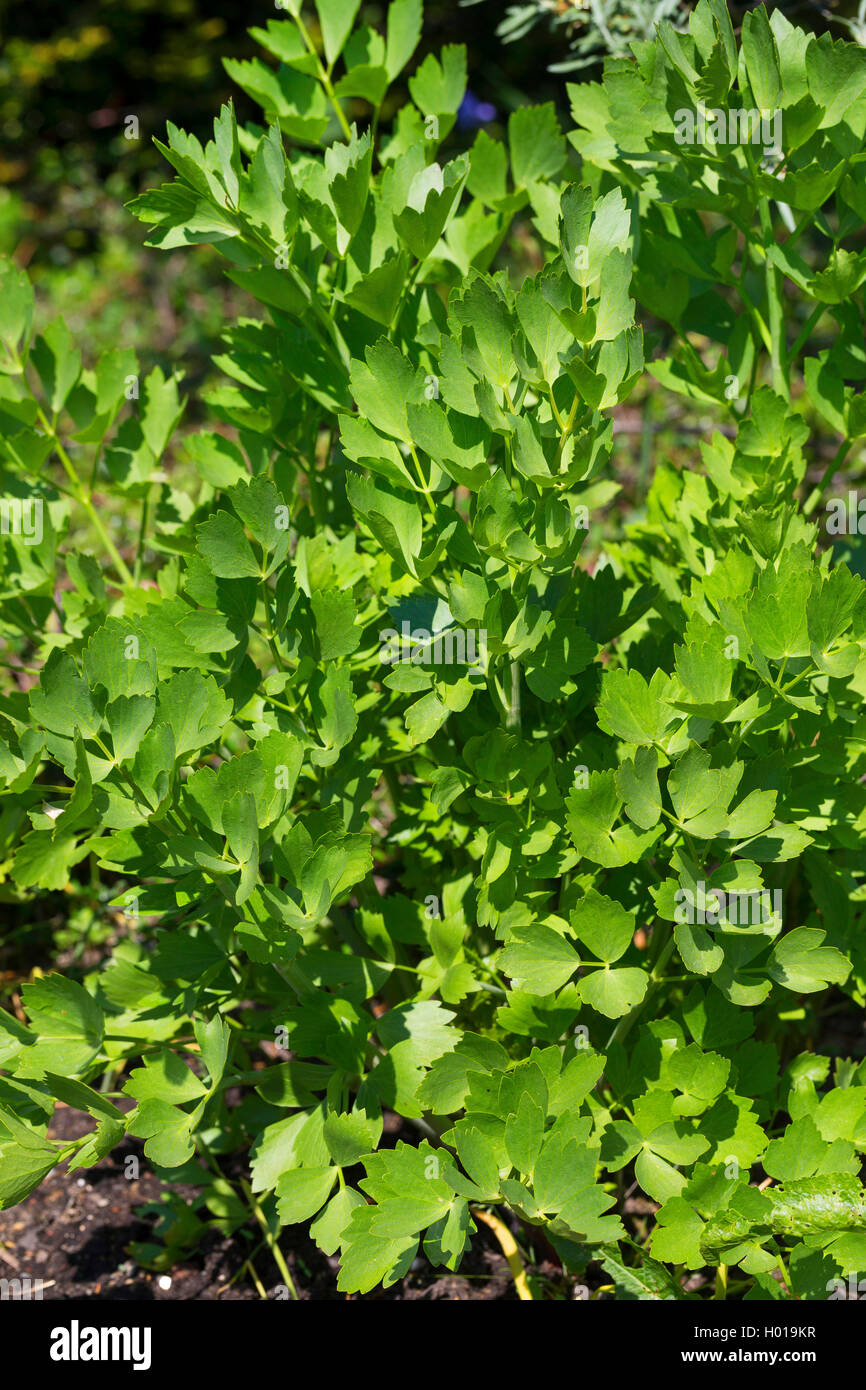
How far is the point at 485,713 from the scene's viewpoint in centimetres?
129

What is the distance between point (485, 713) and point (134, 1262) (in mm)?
813

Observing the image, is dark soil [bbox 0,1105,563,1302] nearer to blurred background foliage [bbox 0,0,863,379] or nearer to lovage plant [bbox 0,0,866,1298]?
lovage plant [bbox 0,0,866,1298]

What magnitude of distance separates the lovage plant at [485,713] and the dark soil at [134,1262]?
95 mm

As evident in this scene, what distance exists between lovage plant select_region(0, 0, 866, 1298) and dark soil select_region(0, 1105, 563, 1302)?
3.8 inches

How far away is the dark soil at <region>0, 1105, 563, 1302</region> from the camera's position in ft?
4.71

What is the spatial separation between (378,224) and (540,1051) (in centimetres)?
80

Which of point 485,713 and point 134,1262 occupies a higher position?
point 485,713

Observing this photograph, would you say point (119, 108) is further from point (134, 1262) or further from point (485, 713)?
point (134, 1262)

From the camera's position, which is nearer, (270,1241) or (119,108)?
(270,1241)

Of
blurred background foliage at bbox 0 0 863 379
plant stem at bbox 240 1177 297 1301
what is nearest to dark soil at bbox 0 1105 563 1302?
plant stem at bbox 240 1177 297 1301

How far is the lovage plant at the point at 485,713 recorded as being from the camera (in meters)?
1.02

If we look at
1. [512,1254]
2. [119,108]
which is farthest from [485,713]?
[119,108]

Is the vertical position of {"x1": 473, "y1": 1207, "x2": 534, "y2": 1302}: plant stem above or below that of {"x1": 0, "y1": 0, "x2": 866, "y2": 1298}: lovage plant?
below

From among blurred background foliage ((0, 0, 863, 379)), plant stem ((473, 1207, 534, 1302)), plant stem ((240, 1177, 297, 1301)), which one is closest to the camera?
plant stem ((473, 1207, 534, 1302))
